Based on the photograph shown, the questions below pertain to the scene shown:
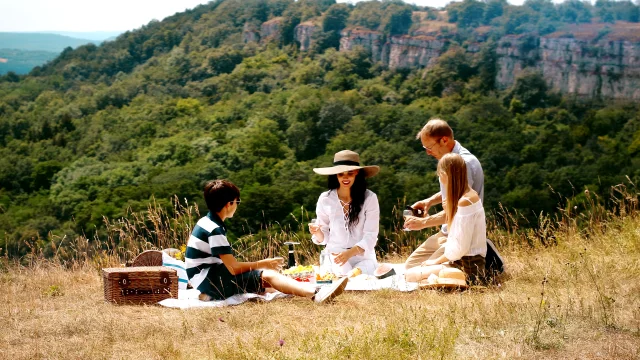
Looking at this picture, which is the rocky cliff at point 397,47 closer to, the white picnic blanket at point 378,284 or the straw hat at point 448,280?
the white picnic blanket at point 378,284

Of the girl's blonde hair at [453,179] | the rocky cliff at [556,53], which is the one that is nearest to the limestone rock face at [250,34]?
the rocky cliff at [556,53]

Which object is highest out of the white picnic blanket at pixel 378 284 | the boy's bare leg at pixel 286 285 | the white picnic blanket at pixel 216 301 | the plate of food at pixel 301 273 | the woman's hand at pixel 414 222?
the woman's hand at pixel 414 222

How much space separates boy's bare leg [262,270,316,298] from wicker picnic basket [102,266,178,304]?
0.61 metres

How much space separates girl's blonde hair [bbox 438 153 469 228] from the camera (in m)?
5.05

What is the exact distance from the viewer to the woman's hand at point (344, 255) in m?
5.59

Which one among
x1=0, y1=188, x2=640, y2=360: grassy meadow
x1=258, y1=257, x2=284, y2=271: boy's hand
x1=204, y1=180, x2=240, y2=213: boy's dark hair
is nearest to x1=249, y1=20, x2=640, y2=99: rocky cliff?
x1=0, y1=188, x2=640, y2=360: grassy meadow

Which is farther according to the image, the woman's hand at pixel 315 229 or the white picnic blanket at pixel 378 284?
the woman's hand at pixel 315 229

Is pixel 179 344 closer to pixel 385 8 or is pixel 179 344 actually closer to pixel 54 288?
pixel 54 288

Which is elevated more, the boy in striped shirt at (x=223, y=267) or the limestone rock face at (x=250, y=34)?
the boy in striped shirt at (x=223, y=267)

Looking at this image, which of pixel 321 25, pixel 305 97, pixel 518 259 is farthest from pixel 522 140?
pixel 321 25

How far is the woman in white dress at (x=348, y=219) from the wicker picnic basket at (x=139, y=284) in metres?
1.17

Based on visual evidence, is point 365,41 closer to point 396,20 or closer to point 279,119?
point 396,20

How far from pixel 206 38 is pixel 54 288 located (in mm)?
100172

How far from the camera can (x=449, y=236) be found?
17.1 ft
